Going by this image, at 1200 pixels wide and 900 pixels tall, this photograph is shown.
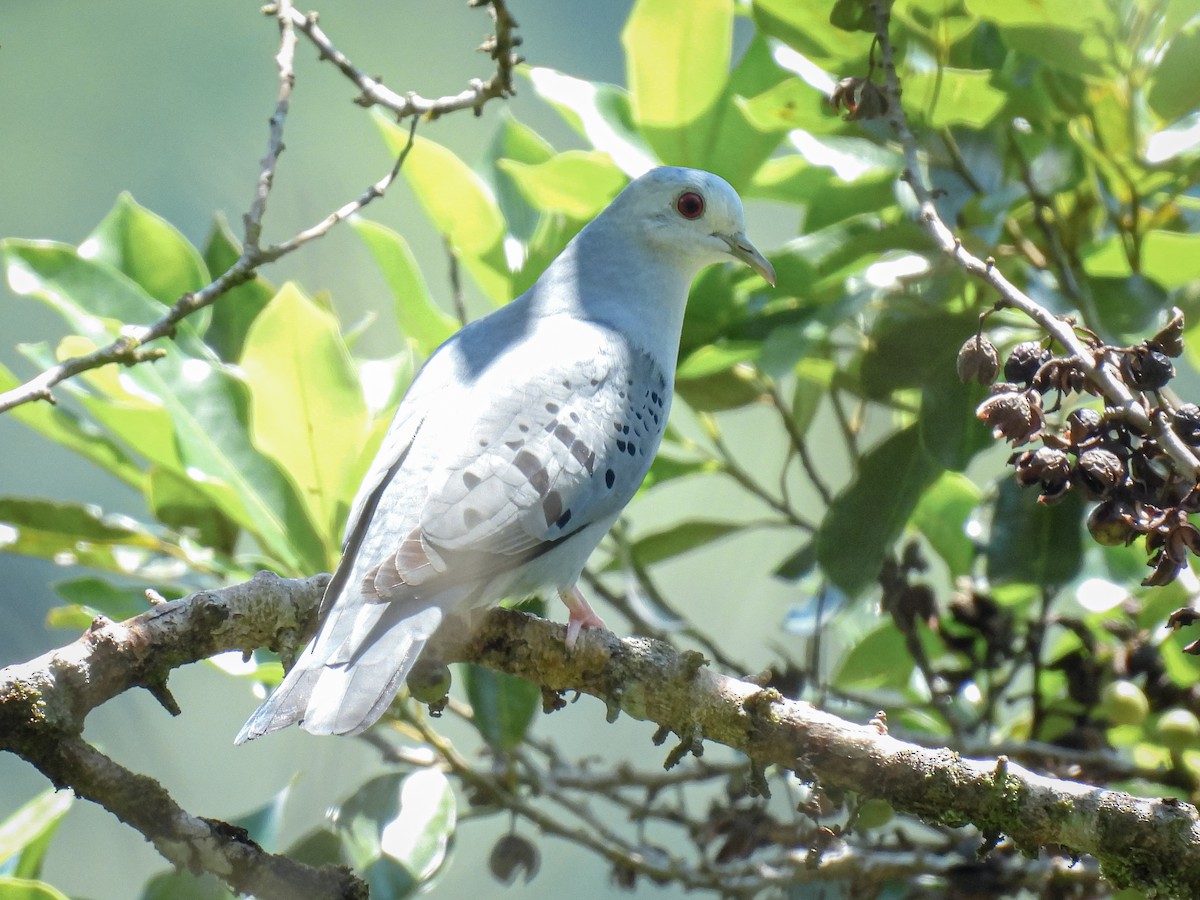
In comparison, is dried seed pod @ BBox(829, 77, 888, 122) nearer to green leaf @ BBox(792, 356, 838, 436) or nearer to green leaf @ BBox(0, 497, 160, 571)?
green leaf @ BBox(792, 356, 838, 436)

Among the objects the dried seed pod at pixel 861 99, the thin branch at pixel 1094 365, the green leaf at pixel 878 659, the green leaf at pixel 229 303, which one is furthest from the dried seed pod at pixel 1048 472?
the green leaf at pixel 229 303

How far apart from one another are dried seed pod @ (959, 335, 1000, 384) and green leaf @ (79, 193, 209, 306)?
7.28 ft

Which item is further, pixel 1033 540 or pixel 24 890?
pixel 1033 540

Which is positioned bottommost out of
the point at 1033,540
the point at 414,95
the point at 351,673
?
the point at 351,673

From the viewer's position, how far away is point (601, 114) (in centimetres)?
331

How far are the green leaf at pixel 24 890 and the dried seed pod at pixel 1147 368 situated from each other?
198 cm

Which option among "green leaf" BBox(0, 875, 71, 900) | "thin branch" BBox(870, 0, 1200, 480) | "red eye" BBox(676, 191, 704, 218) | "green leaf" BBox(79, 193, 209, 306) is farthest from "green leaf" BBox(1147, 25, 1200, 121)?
"green leaf" BBox(0, 875, 71, 900)

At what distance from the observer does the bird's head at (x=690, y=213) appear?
329 centimetres

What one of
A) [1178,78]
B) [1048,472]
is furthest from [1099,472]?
[1178,78]

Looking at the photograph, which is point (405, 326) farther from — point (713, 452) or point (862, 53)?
point (862, 53)

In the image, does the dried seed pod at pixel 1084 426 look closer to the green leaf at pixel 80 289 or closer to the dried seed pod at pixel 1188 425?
the dried seed pod at pixel 1188 425

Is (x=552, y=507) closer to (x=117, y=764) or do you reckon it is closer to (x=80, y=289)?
(x=117, y=764)

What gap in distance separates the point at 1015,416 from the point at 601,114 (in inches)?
74.0

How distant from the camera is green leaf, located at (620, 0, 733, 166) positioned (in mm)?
3078
